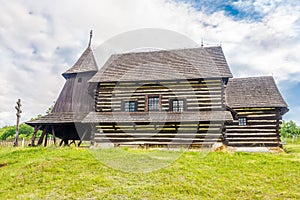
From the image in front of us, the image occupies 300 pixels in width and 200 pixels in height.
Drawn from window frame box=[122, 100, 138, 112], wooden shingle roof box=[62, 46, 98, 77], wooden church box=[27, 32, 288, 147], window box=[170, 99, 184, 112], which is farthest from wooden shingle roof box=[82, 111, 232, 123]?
wooden shingle roof box=[62, 46, 98, 77]

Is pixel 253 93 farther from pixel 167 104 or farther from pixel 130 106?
pixel 130 106

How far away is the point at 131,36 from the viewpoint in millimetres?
16469

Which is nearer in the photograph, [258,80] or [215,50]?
[215,50]

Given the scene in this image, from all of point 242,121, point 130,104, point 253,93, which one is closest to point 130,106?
point 130,104

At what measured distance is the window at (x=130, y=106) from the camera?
18.4 metres

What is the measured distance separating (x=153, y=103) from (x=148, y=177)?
9.15 meters

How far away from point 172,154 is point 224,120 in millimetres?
4228

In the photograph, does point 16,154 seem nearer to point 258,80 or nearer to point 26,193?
point 26,193

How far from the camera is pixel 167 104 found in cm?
1791

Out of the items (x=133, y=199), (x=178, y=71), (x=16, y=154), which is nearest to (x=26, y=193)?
(x=133, y=199)

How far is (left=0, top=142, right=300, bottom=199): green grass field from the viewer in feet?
26.8

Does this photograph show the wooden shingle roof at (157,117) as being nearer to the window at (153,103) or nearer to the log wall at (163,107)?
the log wall at (163,107)

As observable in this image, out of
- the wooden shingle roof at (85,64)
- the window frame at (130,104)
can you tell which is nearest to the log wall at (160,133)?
the window frame at (130,104)

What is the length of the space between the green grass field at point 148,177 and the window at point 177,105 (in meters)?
5.58
